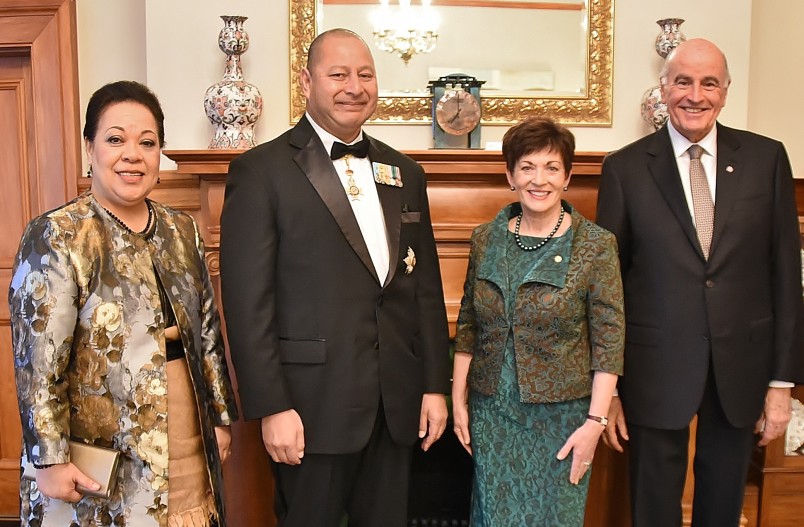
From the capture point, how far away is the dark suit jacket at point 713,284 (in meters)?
1.94

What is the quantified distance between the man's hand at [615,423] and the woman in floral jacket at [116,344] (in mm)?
1069

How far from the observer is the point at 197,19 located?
295cm

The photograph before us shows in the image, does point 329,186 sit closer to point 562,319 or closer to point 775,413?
point 562,319

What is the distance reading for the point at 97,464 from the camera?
59.4 inches

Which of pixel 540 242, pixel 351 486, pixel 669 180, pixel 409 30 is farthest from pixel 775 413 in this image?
→ pixel 409 30

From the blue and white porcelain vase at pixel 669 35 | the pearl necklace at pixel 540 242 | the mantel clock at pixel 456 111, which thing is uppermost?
the blue and white porcelain vase at pixel 669 35

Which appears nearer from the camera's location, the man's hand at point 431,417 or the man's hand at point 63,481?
the man's hand at point 63,481

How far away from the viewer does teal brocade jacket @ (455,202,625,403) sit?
179 cm

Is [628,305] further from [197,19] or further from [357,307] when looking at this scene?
[197,19]

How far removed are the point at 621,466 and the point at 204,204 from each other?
5.89ft

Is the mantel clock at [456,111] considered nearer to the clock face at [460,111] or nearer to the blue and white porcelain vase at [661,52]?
the clock face at [460,111]

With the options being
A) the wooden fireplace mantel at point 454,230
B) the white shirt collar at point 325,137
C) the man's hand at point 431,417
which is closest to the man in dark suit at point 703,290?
the man's hand at point 431,417

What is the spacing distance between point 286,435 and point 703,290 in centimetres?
113

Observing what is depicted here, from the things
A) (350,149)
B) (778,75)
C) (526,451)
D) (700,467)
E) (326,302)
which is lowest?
(700,467)
